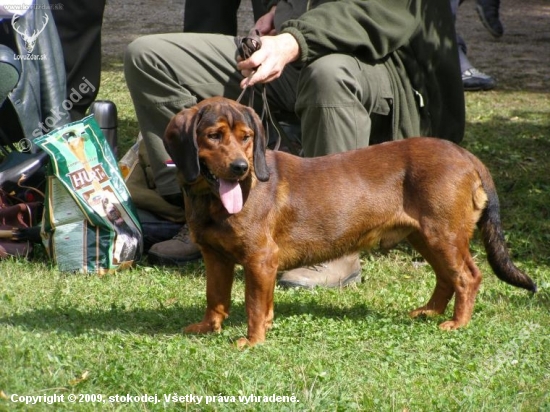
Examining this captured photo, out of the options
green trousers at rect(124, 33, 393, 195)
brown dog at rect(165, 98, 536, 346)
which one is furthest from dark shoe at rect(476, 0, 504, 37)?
brown dog at rect(165, 98, 536, 346)

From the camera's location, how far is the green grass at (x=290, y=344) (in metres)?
3.39

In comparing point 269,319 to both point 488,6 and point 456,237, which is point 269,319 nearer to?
point 456,237

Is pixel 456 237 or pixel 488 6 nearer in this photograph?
pixel 456 237

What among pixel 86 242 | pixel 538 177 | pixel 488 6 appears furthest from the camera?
pixel 488 6

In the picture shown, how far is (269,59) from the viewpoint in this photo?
447cm

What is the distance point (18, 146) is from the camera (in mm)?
7180

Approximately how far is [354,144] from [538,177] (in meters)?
2.46

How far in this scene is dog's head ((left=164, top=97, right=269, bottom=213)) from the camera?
12.1 ft

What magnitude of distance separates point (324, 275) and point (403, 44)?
1359mm

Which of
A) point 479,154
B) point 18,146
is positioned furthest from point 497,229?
point 18,146

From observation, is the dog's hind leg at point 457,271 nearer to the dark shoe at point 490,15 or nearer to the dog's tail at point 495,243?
the dog's tail at point 495,243

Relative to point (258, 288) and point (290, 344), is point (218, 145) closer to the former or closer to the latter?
point (258, 288)

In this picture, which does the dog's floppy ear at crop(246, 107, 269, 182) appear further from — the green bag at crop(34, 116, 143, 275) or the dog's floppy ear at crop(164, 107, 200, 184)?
the green bag at crop(34, 116, 143, 275)

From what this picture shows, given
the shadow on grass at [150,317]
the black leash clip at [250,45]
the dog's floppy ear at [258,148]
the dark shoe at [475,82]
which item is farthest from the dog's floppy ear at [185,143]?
the dark shoe at [475,82]
